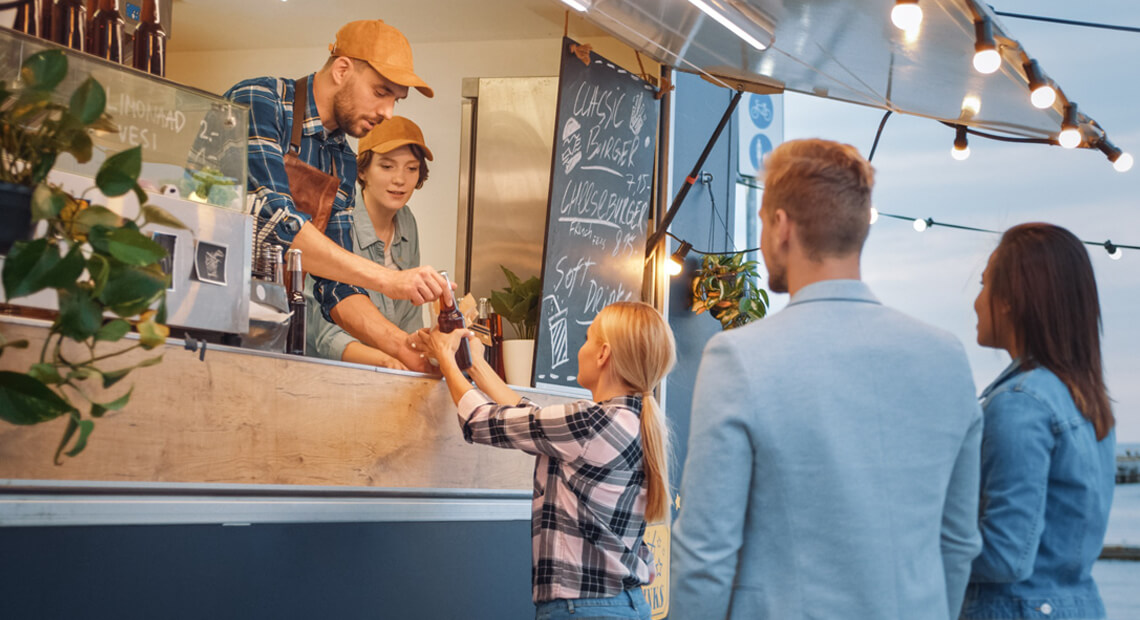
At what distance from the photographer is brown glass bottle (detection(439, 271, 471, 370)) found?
2625 millimetres

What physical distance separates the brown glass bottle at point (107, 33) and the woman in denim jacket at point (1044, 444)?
186 centimetres

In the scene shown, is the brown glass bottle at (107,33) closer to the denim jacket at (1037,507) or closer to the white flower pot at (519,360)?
the white flower pot at (519,360)

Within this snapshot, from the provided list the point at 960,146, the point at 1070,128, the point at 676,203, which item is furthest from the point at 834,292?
the point at 960,146

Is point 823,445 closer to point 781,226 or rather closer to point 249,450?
point 781,226

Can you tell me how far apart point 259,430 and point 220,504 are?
174 millimetres

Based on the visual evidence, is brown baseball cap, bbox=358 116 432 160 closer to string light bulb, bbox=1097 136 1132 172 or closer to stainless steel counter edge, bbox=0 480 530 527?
stainless steel counter edge, bbox=0 480 530 527

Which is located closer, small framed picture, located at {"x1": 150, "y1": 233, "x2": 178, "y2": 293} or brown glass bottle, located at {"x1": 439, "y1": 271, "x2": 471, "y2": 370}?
small framed picture, located at {"x1": 150, "y1": 233, "x2": 178, "y2": 293}

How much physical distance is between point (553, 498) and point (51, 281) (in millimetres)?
1316

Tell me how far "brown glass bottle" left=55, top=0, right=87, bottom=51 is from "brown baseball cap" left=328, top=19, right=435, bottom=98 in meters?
0.85

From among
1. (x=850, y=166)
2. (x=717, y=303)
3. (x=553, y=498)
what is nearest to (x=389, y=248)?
(x=717, y=303)

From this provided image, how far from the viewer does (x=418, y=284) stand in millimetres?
2570

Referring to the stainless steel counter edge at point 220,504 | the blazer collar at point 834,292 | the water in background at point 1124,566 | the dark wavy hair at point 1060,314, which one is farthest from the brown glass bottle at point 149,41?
the water in background at point 1124,566

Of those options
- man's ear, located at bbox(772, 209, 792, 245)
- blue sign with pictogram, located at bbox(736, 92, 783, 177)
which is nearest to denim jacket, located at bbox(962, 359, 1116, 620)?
man's ear, located at bbox(772, 209, 792, 245)

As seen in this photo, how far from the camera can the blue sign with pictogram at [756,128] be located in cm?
520
